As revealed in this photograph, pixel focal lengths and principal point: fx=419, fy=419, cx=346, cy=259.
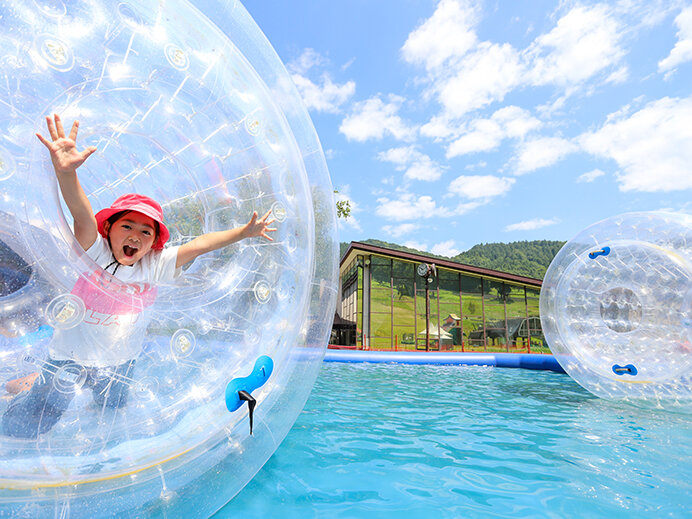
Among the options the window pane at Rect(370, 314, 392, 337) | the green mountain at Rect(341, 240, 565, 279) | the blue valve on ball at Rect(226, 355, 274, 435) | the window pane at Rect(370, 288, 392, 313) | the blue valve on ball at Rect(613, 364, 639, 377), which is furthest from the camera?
the green mountain at Rect(341, 240, 565, 279)

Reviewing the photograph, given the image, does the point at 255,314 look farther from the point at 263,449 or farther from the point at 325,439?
the point at 325,439

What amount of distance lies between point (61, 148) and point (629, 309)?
14.7 feet

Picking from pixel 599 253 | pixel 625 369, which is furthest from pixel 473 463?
pixel 599 253

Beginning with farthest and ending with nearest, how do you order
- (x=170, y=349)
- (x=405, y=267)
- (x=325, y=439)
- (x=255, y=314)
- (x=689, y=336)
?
(x=405, y=267) < (x=689, y=336) < (x=325, y=439) < (x=255, y=314) < (x=170, y=349)

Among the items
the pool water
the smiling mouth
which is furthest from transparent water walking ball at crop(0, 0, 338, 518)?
the pool water

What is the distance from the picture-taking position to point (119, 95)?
5.06 feet

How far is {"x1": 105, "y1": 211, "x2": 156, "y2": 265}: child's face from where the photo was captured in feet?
5.66

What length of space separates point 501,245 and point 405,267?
5003 cm

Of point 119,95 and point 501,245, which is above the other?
point 501,245

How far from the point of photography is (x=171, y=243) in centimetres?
212

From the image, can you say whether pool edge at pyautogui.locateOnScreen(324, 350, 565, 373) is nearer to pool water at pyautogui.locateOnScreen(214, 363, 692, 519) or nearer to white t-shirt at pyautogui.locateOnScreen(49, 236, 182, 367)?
pool water at pyautogui.locateOnScreen(214, 363, 692, 519)

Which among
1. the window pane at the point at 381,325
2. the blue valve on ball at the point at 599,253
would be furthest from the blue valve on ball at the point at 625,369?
the window pane at the point at 381,325

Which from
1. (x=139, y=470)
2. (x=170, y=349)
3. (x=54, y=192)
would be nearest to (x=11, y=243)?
(x=54, y=192)

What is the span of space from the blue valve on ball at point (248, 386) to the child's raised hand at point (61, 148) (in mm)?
925
